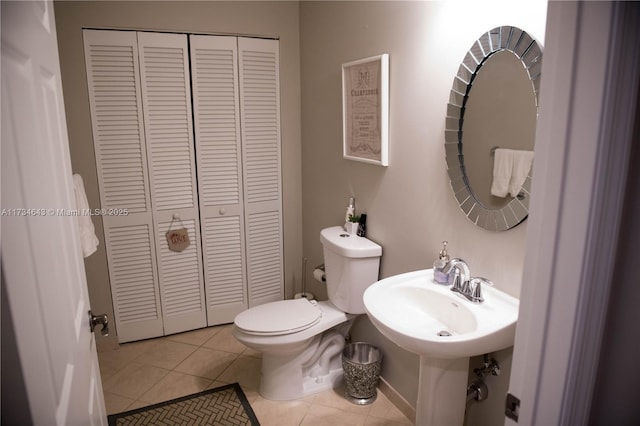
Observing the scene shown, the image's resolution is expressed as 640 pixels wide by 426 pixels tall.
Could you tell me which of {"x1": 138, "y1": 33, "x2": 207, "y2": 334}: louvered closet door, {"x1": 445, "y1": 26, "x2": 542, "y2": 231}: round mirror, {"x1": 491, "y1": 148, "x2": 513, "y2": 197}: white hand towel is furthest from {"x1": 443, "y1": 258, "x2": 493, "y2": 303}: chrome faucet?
{"x1": 138, "y1": 33, "x2": 207, "y2": 334}: louvered closet door

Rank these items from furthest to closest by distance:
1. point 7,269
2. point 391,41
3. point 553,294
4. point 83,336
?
point 391,41 < point 83,336 < point 553,294 < point 7,269

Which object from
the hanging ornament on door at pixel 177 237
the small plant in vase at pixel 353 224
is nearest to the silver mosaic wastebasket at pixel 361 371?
the small plant in vase at pixel 353 224

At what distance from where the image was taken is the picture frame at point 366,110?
2074 millimetres

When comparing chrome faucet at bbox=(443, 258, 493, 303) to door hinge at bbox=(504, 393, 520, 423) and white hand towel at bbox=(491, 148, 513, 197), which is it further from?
door hinge at bbox=(504, 393, 520, 423)

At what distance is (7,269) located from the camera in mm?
582

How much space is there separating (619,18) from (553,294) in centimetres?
48

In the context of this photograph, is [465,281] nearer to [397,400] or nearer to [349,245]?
[349,245]

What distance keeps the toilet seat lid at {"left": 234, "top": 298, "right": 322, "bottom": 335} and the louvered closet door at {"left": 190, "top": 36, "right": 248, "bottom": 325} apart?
78cm

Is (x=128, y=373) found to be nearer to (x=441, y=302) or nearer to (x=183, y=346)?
(x=183, y=346)

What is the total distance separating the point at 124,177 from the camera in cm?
272

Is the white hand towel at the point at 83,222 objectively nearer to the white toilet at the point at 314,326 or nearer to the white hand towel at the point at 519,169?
the white toilet at the point at 314,326

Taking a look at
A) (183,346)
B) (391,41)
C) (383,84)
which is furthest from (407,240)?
(183,346)

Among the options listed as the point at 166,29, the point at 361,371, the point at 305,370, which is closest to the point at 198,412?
the point at 305,370

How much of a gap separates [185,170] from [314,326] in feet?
4.52
